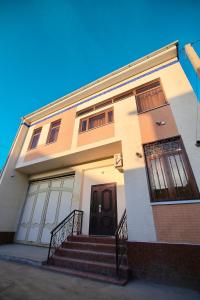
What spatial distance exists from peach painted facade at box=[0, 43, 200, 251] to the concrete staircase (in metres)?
0.94

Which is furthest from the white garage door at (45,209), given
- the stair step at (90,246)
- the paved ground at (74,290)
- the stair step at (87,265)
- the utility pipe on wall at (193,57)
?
the utility pipe on wall at (193,57)

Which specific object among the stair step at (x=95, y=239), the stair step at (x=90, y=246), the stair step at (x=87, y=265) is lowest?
the stair step at (x=87, y=265)

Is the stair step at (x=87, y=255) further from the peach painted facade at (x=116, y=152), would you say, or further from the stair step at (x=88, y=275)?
the peach painted facade at (x=116, y=152)

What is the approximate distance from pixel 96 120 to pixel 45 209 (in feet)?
18.0

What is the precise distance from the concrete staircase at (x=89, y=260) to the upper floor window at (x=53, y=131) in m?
5.22

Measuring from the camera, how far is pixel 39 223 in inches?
314

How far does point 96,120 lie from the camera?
7.84m

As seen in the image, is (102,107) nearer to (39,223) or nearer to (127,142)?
(127,142)

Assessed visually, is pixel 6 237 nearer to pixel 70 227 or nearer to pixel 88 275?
pixel 70 227

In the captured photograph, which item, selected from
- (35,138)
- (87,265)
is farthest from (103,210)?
(35,138)

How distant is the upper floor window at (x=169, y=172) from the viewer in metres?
4.26

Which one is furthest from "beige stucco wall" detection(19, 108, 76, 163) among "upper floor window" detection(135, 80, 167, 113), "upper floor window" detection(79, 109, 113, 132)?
"upper floor window" detection(135, 80, 167, 113)

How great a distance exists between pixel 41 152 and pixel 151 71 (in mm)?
6983

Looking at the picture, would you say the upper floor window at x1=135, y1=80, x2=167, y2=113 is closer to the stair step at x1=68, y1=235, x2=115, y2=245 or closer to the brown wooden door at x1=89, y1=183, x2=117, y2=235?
the brown wooden door at x1=89, y1=183, x2=117, y2=235
